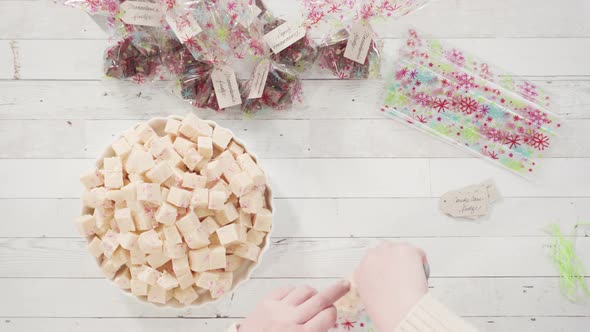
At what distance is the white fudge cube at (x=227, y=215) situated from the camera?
123 centimetres

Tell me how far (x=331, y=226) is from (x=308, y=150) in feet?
0.73

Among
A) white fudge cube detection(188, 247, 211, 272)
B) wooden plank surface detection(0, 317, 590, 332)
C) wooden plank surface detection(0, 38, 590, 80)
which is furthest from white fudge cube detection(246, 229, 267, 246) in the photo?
wooden plank surface detection(0, 38, 590, 80)

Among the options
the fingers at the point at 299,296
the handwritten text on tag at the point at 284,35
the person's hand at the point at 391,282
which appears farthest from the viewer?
the handwritten text on tag at the point at 284,35

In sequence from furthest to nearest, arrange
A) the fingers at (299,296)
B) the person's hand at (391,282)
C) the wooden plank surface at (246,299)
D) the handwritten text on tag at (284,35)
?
the wooden plank surface at (246,299) < the handwritten text on tag at (284,35) < the fingers at (299,296) < the person's hand at (391,282)

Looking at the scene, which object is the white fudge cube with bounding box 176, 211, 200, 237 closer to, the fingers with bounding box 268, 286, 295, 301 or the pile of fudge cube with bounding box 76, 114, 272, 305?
the pile of fudge cube with bounding box 76, 114, 272, 305

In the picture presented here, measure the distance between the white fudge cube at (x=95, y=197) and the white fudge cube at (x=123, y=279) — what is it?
18cm

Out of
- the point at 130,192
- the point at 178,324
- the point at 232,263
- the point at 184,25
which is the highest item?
the point at 184,25

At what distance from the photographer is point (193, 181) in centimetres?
121

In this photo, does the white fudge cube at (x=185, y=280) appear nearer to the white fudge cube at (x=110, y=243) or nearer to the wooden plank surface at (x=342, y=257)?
the white fudge cube at (x=110, y=243)

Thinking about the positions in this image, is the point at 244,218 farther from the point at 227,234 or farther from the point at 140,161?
the point at 140,161

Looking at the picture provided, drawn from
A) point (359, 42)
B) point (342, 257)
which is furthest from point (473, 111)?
point (342, 257)

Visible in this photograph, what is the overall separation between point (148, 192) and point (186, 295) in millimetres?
273

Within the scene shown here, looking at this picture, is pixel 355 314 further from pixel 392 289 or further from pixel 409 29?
pixel 409 29

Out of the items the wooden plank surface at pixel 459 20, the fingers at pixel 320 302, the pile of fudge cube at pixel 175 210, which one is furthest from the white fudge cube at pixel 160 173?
the wooden plank surface at pixel 459 20
